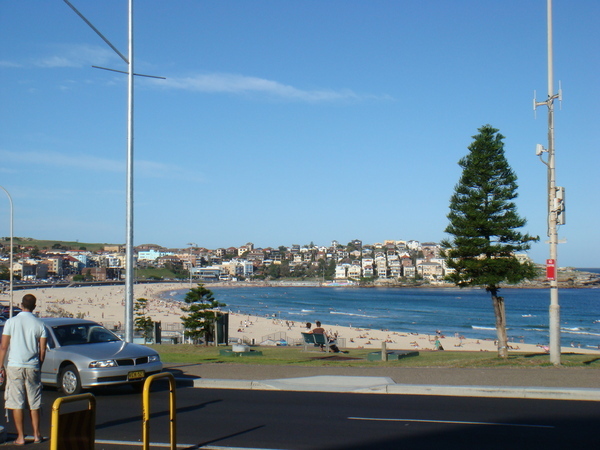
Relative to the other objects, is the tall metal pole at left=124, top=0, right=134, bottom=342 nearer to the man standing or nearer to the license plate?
the license plate

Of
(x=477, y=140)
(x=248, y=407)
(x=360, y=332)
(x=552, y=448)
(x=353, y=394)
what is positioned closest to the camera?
(x=552, y=448)

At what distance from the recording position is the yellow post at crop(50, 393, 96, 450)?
535 cm

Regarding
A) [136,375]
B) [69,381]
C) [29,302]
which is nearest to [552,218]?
[136,375]

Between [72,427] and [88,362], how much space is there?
5300 millimetres

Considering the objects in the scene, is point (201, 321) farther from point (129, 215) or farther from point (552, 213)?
point (552, 213)

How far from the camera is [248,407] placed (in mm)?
10008

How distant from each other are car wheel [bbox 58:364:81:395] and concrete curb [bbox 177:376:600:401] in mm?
2256

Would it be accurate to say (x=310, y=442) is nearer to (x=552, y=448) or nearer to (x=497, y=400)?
(x=552, y=448)

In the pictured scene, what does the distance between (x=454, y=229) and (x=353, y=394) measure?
10887mm

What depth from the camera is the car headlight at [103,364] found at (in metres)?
10.6

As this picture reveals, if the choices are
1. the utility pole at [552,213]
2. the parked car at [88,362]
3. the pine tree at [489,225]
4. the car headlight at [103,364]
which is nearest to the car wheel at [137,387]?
the parked car at [88,362]

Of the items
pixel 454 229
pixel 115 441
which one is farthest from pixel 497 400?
pixel 454 229

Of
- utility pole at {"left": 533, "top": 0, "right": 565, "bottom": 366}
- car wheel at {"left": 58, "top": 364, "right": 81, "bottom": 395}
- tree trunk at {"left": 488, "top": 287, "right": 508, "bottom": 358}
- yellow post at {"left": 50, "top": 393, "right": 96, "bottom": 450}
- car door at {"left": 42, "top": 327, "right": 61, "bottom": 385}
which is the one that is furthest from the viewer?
tree trunk at {"left": 488, "top": 287, "right": 508, "bottom": 358}

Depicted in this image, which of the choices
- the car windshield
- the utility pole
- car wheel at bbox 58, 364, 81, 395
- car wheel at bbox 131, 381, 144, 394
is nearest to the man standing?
car wheel at bbox 58, 364, 81, 395
